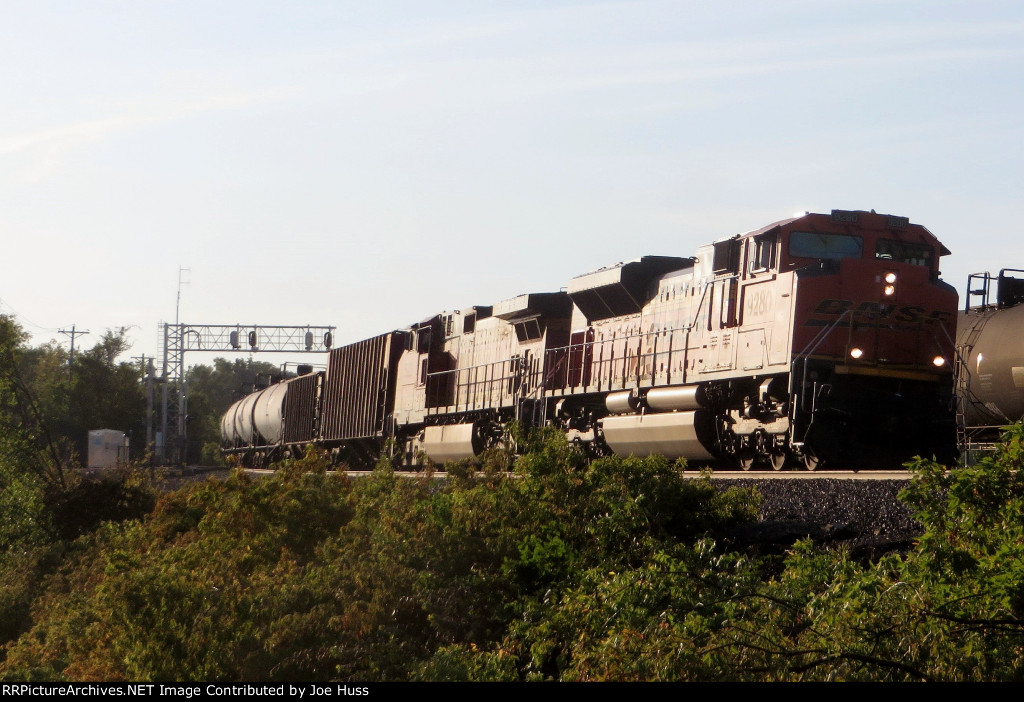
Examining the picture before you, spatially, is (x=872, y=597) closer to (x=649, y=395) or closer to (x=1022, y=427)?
(x=1022, y=427)

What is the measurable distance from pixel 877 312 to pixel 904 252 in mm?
1115

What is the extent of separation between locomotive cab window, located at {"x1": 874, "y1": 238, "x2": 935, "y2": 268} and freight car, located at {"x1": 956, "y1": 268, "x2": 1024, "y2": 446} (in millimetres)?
1370

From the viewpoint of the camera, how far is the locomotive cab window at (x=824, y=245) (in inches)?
598

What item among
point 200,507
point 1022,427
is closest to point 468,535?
point 1022,427

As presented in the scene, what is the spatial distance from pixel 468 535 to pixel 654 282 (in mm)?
10178

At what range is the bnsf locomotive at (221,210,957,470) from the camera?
14.5 meters

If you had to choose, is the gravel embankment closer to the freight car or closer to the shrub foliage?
the shrub foliage

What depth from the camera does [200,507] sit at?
14.8 meters

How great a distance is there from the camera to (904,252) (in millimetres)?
15430

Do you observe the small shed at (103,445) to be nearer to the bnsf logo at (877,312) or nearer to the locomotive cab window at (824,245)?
the locomotive cab window at (824,245)

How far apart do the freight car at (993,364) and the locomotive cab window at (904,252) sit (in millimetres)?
1370

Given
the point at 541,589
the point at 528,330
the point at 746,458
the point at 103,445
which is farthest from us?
the point at 103,445

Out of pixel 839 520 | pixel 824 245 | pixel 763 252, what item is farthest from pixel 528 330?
pixel 839 520

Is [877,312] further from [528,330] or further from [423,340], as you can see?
[423,340]
